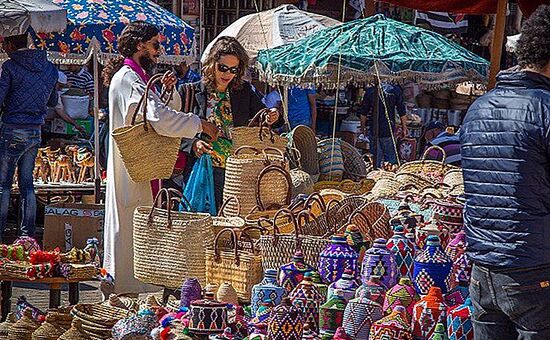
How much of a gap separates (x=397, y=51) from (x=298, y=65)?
0.89 m

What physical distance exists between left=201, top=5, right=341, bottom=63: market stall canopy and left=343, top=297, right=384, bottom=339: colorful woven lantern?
7.98m

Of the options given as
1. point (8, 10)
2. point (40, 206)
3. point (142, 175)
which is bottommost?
point (40, 206)

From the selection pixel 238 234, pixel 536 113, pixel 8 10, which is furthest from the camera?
pixel 8 10

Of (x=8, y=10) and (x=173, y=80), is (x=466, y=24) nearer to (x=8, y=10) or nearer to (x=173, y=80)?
(x=8, y=10)

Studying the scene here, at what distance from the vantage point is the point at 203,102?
285 inches

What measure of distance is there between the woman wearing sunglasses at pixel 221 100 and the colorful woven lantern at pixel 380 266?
7.93 feet

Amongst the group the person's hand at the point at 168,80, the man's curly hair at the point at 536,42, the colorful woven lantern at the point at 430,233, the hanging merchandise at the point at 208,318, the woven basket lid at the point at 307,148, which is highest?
the man's curly hair at the point at 536,42

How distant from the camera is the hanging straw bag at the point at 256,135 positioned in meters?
7.18

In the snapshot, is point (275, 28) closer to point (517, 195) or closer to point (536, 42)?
point (536, 42)

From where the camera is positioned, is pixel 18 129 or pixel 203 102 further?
pixel 18 129

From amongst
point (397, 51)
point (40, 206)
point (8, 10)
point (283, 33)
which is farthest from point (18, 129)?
point (283, 33)

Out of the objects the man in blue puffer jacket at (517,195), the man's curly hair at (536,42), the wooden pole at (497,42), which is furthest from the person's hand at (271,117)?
the man's curly hair at (536,42)

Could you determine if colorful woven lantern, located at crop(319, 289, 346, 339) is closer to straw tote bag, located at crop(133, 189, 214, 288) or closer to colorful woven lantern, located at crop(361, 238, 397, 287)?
colorful woven lantern, located at crop(361, 238, 397, 287)

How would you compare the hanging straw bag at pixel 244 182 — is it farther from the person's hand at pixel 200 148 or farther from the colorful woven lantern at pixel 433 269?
the colorful woven lantern at pixel 433 269
